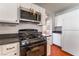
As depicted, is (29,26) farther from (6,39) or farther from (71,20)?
(71,20)

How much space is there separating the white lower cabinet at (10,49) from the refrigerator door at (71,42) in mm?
1722

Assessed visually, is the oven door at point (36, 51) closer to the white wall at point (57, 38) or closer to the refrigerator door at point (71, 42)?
the refrigerator door at point (71, 42)

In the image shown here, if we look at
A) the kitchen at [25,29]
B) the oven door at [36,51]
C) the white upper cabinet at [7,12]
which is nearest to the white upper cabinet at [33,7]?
the kitchen at [25,29]

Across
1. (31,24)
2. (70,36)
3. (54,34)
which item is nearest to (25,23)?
(31,24)

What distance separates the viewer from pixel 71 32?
8.44ft

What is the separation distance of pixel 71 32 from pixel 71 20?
1.15 feet

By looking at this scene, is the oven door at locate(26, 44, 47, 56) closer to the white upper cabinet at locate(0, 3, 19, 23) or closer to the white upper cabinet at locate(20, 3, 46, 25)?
the white upper cabinet at locate(0, 3, 19, 23)

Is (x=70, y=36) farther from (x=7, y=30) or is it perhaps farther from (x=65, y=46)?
(x=7, y=30)

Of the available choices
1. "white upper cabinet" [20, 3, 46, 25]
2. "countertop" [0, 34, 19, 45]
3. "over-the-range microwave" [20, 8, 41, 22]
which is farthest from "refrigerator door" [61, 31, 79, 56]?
"countertop" [0, 34, 19, 45]

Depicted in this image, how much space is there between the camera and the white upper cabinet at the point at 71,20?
2.45 metres

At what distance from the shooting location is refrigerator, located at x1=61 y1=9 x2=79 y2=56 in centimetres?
241

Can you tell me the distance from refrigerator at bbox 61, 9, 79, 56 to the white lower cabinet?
1.72 metres

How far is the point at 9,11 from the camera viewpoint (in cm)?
135

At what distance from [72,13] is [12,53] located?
208cm
